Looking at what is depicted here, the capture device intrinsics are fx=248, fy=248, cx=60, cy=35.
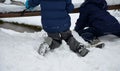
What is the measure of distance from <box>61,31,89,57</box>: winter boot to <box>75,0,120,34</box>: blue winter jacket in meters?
0.69

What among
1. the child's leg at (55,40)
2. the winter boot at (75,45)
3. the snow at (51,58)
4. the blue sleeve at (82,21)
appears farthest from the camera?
the blue sleeve at (82,21)

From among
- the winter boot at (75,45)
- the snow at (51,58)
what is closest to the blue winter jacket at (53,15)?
the winter boot at (75,45)

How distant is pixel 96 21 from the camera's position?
17.5 feet

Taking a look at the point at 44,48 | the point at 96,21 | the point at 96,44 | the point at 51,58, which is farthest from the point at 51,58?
the point at 96,21

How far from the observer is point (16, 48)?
455 centimetres

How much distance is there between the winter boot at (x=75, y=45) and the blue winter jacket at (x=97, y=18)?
2.26 feet

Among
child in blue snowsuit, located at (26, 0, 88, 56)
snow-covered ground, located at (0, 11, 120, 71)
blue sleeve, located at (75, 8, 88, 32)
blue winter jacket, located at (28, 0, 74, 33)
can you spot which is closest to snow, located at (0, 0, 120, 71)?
snow-covered ground, located at (0, 11, 120, 71)

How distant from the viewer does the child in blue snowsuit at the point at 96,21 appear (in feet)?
17.3

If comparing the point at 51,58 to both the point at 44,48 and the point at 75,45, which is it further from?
the point at 75,45

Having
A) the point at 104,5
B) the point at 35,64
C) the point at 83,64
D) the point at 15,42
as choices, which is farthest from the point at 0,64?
the point at 104,5

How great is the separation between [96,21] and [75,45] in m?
0.91

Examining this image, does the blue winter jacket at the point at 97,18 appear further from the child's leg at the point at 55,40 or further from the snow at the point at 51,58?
the child's leg at the point at 55,40

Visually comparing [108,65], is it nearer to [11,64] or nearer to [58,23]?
[58,23]

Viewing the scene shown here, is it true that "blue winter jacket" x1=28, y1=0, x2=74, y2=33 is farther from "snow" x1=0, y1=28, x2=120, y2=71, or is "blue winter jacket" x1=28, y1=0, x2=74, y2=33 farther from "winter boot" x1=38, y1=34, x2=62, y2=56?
"snow" x1=0, y1=28, x2=120, y2=71
